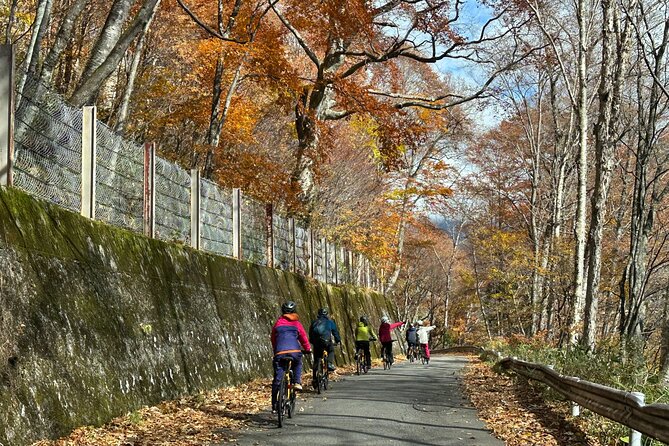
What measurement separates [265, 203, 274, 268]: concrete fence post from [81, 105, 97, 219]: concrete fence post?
1011 cm

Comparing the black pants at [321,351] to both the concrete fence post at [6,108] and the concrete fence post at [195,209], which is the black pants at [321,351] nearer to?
the concrete fence post at [195,209]

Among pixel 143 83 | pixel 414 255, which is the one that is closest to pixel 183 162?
pixel 143 83

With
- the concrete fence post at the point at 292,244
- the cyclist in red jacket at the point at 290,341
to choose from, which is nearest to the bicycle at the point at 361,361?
the concrete fence post at the point at 292,244

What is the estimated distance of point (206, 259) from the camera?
14344mm

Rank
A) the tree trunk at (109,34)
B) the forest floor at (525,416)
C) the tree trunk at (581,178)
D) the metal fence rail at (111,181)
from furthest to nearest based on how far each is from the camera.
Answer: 1. the tree trunk at (581,178)
2. the tree trunk at (109,34)
3. the forest floor at (525,416)
4. the metal fence rail at (111,181)

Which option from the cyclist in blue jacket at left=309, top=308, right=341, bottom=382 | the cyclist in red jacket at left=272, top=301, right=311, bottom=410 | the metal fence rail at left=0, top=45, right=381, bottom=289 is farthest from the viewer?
the cyclist in blue jacket at left=309, top=308, right=341, bottom=382

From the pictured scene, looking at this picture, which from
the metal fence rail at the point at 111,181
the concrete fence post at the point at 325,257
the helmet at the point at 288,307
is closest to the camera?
the metal fence rail at the point at 111,181

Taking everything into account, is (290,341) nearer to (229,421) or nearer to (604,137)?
(229,421)

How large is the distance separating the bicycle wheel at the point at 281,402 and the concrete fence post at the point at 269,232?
10.1 m

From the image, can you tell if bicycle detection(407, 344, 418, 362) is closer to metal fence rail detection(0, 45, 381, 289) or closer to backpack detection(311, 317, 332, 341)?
metal fence rail detection(0, 45, 381, 289)

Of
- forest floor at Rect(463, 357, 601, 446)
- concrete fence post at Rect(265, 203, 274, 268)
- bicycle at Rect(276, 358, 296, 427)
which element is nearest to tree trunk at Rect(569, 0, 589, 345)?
forest floor at Rect(463, 357, 601, 446)

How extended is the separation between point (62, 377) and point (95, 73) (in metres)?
5.01

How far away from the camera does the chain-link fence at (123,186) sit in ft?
29.0

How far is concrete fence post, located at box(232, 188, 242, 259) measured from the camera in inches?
674
